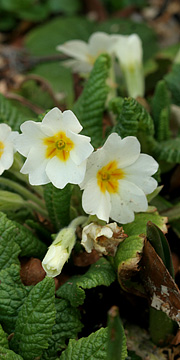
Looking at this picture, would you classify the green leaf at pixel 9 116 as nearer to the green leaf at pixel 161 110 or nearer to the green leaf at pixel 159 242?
the green leaf at pixel 161 110

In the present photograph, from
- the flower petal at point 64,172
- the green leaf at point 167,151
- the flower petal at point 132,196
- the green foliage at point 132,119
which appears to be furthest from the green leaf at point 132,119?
the flower petal at point 64,172

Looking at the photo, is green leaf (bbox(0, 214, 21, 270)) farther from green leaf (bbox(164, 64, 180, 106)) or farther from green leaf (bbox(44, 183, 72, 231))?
green leaf (bbox(164, 64, 180, 106))

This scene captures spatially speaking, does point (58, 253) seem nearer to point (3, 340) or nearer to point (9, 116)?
point (3, 340)

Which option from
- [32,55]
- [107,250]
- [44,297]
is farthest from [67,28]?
[44,297]

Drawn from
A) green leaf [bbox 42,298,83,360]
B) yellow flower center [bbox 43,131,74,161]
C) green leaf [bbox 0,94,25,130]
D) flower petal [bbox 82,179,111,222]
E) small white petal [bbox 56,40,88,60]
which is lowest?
green leaf [bbox 42,298,83,360]

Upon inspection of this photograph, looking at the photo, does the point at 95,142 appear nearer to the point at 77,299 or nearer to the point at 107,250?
the point at 107,250

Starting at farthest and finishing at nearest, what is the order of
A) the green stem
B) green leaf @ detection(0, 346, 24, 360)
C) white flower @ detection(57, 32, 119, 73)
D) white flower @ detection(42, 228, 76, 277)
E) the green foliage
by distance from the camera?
1. white flower @ detection(57, 32, 119, 73)
2. the green stem
3. the green foliage
4. white flower @ detection(42, 228, 76, 277)
5. green leaf @ detection(0, 346, 24, 360)

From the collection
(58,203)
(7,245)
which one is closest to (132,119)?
(58,203)

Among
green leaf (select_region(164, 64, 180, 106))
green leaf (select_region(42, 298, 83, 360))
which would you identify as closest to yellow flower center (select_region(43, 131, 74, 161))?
green leaf (select_region(42, 298, 83, 360))
